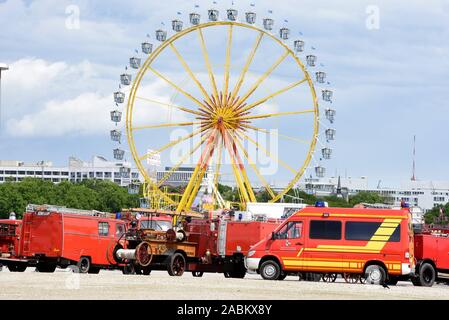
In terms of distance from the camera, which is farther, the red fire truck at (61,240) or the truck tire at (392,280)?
the red fire truck at (61,240)

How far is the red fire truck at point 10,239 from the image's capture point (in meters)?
46.0

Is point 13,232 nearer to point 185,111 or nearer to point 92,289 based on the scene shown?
point 92,289

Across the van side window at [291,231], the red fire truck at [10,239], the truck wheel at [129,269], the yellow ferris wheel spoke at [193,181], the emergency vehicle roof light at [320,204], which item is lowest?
the truck wheel at [129,269]

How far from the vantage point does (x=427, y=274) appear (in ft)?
136

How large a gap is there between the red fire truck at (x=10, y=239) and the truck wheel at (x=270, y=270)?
11427mm

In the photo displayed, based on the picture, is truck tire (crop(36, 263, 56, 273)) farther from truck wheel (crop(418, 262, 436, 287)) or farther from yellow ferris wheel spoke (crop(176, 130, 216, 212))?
yellow ferris wheel spoke (crop(176, 130, 216, 212))

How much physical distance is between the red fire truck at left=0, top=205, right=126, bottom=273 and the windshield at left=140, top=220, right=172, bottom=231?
140 inches

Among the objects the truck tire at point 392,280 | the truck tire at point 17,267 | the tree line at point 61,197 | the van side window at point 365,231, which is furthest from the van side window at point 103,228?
the tree line at point 61,197

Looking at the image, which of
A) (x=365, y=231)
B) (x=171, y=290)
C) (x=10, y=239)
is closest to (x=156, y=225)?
(x=10, y=239)

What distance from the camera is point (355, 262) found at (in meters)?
37.7

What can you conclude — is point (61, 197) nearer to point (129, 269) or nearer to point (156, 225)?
point (156, 225)

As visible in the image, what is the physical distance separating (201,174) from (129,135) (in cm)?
496

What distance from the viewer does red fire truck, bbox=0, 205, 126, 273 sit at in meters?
42.5

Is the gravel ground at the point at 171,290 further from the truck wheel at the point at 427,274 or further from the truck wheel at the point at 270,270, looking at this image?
the truck wheel at the point at 427,274
